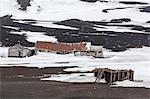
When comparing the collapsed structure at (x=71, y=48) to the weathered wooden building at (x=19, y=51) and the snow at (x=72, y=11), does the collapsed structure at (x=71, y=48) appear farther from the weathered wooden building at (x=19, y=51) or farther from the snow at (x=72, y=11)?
the snow at (x=72, y=11)

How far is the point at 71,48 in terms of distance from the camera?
11.9 ft

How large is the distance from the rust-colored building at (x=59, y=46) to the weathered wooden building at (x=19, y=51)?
0.08 metres

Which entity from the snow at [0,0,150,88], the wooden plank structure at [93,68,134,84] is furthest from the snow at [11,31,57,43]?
the wooden plank structure at [93,68,134,84]

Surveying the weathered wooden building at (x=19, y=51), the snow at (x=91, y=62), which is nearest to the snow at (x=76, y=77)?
the snow at (x=91, y=62)

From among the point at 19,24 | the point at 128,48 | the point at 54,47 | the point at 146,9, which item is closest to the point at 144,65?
the point at 128,48

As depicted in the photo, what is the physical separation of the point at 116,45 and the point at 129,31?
0.18m

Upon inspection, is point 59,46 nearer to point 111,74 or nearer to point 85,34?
point 85,34

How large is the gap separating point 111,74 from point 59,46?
0.51 metres

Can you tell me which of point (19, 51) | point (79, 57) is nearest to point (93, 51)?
point (79, 57)

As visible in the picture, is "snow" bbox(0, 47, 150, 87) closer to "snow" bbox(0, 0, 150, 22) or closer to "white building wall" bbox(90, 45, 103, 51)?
"white building wall" bbox(90, 45, 103, 51)

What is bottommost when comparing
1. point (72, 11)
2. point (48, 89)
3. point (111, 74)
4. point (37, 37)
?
point (48, 89)

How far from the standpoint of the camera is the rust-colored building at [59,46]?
11.8 feet

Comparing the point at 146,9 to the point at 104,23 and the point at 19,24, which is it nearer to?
the point at 104,23

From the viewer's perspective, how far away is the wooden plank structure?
3.56 meters
